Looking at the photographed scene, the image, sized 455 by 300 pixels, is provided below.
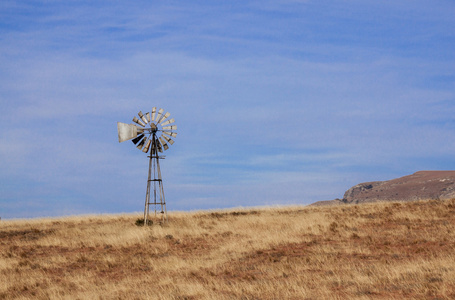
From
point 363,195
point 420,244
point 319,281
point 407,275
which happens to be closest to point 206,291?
point 319,281

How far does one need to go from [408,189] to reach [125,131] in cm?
4959

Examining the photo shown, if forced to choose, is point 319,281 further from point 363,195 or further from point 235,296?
point 363,195

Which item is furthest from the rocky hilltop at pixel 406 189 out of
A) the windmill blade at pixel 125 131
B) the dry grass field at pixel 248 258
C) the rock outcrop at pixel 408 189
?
the windmill blade at pixel 125 131

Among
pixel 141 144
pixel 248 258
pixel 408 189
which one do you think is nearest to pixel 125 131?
pixel 141 144

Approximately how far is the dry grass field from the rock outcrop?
3174 cm

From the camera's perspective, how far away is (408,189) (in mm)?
68062

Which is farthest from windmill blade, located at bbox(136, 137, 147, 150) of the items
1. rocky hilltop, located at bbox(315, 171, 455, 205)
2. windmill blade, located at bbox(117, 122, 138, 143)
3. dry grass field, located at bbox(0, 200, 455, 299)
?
rocky hilltop, located at bbox(315, 171, 455, 205)

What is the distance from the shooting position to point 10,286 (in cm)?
1662

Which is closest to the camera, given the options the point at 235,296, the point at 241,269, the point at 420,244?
the point at 235,296

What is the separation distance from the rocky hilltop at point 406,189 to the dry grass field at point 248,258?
3180cm

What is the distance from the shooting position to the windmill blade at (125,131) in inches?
1204

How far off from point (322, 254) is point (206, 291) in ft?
23.3

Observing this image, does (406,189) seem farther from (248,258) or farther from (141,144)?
(248,258)

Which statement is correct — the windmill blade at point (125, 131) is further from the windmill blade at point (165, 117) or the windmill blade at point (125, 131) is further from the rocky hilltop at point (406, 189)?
the rocky hilltop at point (406, 189)
